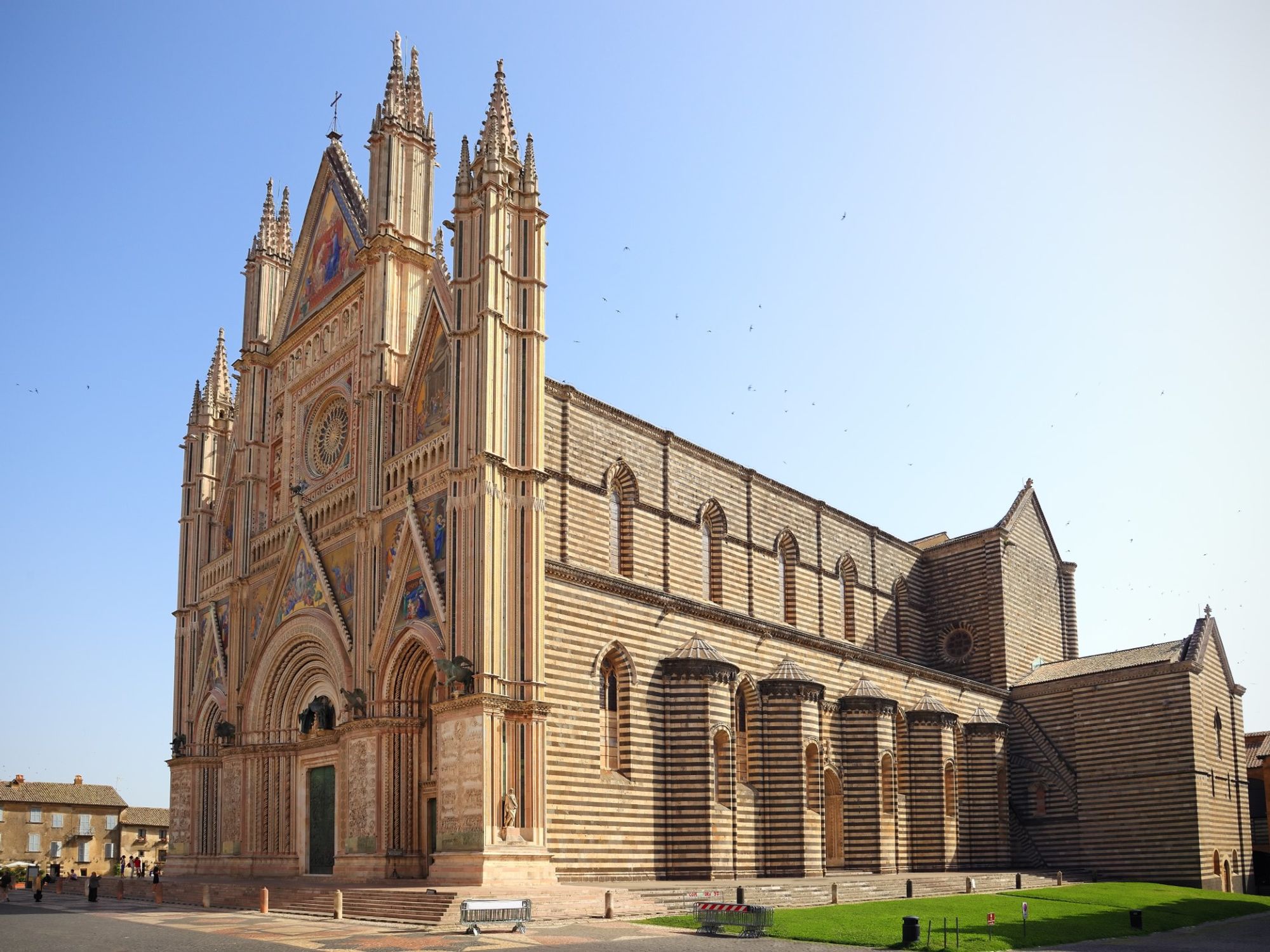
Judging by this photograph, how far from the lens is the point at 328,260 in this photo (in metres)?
38.3

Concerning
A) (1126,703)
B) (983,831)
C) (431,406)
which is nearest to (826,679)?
(983,831)

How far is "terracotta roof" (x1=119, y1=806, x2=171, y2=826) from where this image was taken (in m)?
71.3

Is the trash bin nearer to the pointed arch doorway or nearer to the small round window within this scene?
the pointed arch doorway

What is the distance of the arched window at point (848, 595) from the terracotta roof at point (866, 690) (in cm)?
462

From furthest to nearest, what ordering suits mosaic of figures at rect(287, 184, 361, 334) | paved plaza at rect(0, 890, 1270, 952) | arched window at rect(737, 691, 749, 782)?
1. mosaic of figures at rect(287, 184, 361, 334)
2. arched window at rect(737, 691, 749, 782)
3. paved plaza at rect(0, 890, 1270, 952)

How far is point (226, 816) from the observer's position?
1484 inches

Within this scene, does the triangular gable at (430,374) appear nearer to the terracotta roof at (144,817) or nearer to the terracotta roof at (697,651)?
the terracotta roof at (697,651)

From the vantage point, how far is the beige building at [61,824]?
213ft

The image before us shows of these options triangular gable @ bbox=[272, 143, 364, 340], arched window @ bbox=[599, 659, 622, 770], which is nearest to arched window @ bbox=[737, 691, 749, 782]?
arched window @ bbox=[599, 659, 622, 770]

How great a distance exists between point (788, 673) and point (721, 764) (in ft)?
13.8

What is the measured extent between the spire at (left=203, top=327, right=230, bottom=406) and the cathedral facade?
11cm

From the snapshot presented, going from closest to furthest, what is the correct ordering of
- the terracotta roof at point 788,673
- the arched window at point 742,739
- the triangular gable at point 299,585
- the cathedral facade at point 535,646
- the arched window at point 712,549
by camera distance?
the cathedral facade at point 535,646 → the triangular gable at point 299,585 → the arched window at point 742,739 → the terracotta roof at point 788,673 → the arched window at point 712,549

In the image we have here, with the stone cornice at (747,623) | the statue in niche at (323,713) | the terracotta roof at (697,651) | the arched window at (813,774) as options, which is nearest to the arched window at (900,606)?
the stone cornice at (747,623)

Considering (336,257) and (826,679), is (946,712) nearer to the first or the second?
(826,679)
